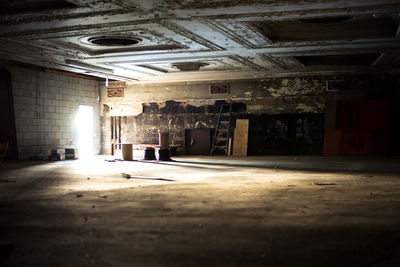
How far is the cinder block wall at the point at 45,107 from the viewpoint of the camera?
10531mm

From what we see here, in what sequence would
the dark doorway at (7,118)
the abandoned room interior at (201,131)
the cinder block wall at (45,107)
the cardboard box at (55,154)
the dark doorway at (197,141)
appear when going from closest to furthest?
1. the abandoned room interior at (201,131)
2. the dark doorway at (7,118)
3. the cinder block wall at (45,107)
4. the cardboard box at (55,154)
5. the dark doorway at (197,141)

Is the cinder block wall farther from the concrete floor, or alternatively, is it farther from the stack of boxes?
the stack of boxes

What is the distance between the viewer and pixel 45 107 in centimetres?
1127

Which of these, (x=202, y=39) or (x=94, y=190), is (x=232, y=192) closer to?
(x=94, y=190)

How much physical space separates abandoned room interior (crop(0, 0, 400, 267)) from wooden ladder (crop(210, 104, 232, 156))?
0.16 ft

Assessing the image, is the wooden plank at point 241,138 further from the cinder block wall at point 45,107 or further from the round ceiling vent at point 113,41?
the round ceiling vent at point 113,41

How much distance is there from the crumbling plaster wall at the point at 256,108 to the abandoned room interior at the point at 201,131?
0.04m

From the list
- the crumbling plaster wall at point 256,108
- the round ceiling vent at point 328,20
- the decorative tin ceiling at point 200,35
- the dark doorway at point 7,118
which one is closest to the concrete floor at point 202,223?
the decorative tin ceiling at point 200,35

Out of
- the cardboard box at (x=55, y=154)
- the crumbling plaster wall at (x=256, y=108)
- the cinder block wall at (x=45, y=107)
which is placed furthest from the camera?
the crumbling plaster wall at (x=256, y=108)

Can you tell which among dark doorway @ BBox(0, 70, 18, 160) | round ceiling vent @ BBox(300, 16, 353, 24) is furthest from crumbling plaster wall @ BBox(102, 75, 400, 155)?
round ceiling vent @ BBox(300, 16, 353, 24)

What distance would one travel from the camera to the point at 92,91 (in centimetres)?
1311

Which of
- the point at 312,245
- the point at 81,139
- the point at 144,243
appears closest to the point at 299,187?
the point at 312,245

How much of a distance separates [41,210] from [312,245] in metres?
2.57

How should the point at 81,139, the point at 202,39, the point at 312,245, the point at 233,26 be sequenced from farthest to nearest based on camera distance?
the point at 81,139 < the point at 202,39 < the point at 233,26 < the point at 312,245
